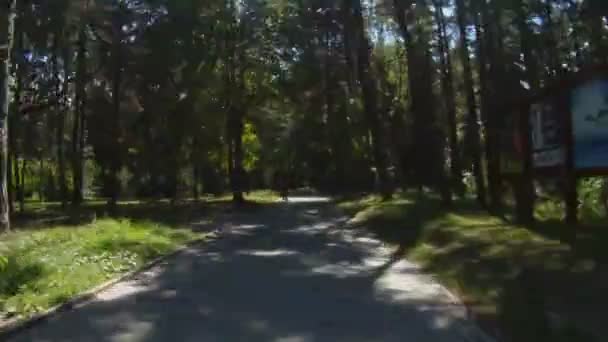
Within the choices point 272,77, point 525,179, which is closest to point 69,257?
point 525,179

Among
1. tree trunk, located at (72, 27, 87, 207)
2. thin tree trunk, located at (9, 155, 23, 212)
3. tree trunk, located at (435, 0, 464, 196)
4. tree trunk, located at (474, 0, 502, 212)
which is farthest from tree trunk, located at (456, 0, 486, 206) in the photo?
thin tree trunk, located at (9, 155, 23, 212)

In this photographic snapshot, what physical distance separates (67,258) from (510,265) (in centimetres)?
803

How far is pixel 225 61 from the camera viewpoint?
4106 centimetres

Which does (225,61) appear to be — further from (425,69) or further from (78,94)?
(425,69)

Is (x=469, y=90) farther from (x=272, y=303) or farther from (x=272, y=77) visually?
(x=272, y=77)

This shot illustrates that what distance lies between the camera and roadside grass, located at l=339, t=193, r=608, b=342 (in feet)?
31.3

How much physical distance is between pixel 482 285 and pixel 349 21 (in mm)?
26202

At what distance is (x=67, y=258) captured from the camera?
1505 centimetres

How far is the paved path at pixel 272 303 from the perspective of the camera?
923cm

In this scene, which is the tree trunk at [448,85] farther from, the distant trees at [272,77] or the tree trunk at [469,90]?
the tree trunk at [469,90]

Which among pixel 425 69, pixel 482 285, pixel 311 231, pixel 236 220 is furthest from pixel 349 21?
pixel 482 285

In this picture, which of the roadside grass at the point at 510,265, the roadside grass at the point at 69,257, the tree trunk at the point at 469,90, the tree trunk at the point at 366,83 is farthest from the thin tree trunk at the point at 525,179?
the tree trunk at the point at 366,83

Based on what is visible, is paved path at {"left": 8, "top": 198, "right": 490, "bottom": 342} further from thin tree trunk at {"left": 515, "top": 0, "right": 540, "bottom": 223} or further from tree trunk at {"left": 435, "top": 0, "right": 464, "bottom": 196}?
tree trunk at {"left": 435, "top": 0, "right": 464, "bottom": 196}

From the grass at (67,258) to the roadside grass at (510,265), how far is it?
568cm
